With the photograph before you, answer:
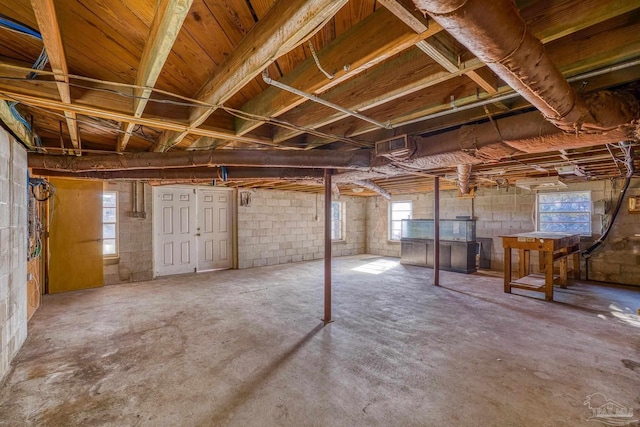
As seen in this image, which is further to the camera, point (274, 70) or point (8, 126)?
point (8, 126)

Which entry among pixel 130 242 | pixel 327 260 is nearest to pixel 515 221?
pixel 327 260

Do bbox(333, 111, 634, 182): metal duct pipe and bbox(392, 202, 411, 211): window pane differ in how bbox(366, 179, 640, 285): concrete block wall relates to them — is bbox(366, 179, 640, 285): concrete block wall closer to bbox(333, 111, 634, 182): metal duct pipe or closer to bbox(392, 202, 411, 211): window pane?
bbox(392, 202, 411, 211): window pane

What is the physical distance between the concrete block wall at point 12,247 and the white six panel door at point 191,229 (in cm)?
291

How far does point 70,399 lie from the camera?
6.60 ft

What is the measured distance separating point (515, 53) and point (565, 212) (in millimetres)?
6509

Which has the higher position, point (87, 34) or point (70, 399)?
point (87, 34)

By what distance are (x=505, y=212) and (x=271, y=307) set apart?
5.67 meters

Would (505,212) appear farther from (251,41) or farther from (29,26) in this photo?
(29,26)

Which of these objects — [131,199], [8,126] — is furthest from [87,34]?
[131,199]

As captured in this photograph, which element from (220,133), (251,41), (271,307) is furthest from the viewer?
(271,307)

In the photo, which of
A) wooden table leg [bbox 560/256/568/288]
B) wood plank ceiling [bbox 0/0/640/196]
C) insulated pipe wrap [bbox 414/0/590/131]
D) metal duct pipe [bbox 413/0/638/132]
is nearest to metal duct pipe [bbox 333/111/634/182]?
wood plank ceiling [bbox 0/0/640/196]

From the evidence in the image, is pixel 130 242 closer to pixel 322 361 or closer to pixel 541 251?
pixel 322 361

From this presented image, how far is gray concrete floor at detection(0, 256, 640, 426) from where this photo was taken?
188 cm

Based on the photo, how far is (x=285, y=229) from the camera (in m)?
7.81
